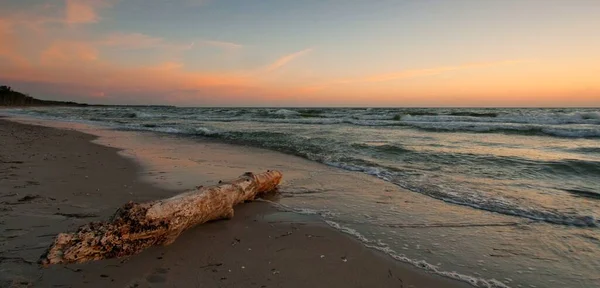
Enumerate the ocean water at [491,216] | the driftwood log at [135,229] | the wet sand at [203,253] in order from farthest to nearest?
the ocean water at [491,216] < the driftwood log at [135,229] < the wet sand at [203,253]

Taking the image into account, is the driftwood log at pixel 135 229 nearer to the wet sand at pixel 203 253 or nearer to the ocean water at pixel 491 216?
the wet sand at pixel 203 253

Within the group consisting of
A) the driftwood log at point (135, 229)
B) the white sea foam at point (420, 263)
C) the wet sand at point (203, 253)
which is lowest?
the white sea foam at point (420, 263)

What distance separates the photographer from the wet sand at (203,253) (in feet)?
8.67

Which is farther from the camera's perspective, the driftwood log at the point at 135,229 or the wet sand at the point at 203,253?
the driftwood log at the point at 135,229

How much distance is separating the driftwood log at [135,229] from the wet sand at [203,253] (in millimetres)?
85

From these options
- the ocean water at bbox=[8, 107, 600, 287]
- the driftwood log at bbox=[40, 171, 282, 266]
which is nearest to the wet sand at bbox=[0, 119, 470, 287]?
the driftwood log at bbox=[40, 171, 282, 266]

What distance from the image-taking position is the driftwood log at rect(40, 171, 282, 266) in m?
2.75

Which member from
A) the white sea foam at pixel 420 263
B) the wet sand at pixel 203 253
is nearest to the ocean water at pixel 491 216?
the white sea foam at pixel 420 263

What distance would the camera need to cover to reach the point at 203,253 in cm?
315

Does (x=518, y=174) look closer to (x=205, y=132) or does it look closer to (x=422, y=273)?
(x=422, y=273)

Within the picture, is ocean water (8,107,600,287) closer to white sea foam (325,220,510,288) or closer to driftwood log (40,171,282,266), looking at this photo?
white sea foam (325,220,510,288)

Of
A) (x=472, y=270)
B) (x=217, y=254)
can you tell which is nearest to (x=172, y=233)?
(x=217, y=254)

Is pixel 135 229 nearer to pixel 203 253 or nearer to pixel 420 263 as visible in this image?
pixel 203 253

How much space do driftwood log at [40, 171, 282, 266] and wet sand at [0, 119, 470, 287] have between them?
9 cm
